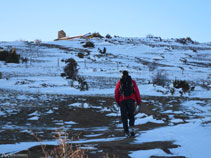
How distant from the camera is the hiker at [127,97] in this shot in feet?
20.0

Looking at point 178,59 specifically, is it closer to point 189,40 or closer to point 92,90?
point 92,90

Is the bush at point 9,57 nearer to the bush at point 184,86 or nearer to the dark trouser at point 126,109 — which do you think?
the bush at point 184,86

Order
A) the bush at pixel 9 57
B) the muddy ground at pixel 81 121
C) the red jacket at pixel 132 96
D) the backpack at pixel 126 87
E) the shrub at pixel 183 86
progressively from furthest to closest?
the bush at pixel 9 57, the shrub at pixel 183 86, the red jacket at pixel 132 96, the backpack at pixel 126 87, the muddy ground at pixel 81 121

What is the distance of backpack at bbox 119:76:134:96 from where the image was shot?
6062mm

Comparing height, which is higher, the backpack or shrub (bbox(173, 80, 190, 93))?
the backpack

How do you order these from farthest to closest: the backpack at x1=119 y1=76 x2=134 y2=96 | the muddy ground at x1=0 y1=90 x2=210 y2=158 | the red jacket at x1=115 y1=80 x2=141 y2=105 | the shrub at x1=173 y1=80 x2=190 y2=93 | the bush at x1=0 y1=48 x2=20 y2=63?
the bush at x1=0 y1=48 x2=20 y2=63 < the shrub at x1=173 y1=80 x2=190 y2=93 < the red jacket at x1=115 y1=80 x2=141 y2=105 < the backpack at x1=119 y1=76 x2=134 y2=96 < the muddy ground at x1=0 y1=90 x2=210 y2=158

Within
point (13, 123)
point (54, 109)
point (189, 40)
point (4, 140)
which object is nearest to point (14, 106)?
point (54, 109)

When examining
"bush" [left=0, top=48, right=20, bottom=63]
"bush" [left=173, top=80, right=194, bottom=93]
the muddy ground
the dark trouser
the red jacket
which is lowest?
the muddy ground

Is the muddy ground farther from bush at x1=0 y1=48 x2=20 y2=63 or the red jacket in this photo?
bush at x1=0 y1=48 x2=20 y2=63

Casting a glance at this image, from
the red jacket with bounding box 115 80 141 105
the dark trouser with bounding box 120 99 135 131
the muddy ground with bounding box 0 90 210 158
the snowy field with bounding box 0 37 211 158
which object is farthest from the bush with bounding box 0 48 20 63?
the dark trouser with bounding box 120 99 135 131

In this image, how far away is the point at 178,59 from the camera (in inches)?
1678

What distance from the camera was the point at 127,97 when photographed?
20.2 feet

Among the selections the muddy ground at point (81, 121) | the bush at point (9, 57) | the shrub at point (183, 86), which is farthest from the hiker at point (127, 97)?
the bush at point (9, 57)

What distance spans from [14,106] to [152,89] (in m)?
8.66
